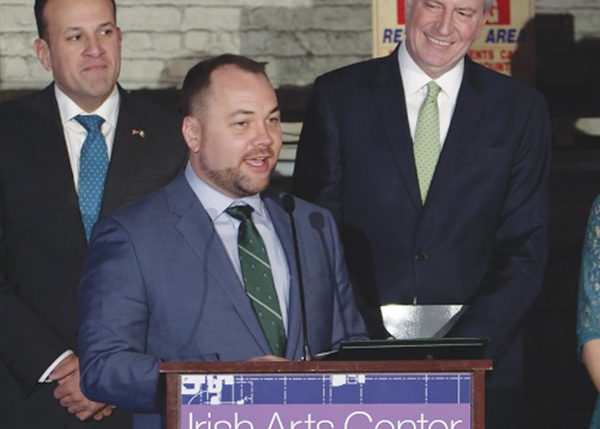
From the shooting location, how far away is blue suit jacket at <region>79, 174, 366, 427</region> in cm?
262

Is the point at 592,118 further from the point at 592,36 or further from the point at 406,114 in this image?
the point at 406,114

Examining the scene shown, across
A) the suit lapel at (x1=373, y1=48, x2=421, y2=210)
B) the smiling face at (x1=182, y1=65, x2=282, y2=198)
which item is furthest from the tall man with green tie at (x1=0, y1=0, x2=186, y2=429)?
the smiling face at (x1=182, y1=65, x2=282, y2=198)

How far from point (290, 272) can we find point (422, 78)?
0.90 metres

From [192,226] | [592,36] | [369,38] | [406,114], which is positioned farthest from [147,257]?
[592,36]

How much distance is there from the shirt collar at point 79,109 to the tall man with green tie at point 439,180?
19.5 inches

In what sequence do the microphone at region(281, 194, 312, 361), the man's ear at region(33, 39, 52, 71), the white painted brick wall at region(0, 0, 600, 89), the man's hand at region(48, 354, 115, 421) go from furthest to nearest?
the white painted brick wall at region(0, 0, 600, 89), the man's ear at region(33, 39, 52, 71), the man's hand at region(48, 354, 115, 421), the microphone at region(281, 194, 312, 361)

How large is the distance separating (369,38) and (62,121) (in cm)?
186

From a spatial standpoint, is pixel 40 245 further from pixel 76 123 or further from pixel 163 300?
pixel 163 300

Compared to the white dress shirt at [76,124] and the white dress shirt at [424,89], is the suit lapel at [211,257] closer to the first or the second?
the white dress shirt at [76,124]

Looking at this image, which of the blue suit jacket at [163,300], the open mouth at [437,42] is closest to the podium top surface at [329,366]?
the blue suit jacket at [163,300]

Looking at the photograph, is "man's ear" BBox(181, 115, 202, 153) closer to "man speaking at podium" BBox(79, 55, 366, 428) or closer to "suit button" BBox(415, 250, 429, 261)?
"man speaking at podium" BBox(79, 55, 366, 428)

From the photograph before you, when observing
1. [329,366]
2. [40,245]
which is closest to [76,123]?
[40,245]

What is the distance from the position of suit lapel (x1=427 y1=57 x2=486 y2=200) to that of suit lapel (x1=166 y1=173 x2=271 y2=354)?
82 centimetres

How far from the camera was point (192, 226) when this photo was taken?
277 cm
